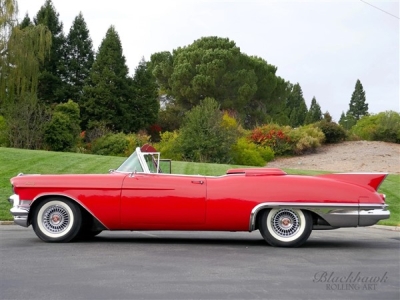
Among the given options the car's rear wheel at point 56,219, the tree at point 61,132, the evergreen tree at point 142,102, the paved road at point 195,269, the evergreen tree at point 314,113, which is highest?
the evergreen tree at point 314,113

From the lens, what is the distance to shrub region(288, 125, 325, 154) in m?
40.8

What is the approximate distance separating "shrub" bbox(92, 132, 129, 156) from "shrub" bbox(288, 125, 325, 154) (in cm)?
1144

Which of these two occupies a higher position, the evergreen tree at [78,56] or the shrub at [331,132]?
the evergreen tree at [78,56]

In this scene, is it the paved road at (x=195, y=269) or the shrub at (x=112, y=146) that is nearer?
the paved road at (x=195, y=269)

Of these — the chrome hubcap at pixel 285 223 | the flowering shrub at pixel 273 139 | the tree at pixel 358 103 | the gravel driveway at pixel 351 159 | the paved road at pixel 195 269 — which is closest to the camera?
the paved road at pixel 195 269

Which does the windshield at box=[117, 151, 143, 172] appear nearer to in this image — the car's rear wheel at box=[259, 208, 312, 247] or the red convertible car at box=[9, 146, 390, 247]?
the red convertible car at box=[9, 146, 390, 247]

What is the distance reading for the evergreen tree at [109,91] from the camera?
1960 inches

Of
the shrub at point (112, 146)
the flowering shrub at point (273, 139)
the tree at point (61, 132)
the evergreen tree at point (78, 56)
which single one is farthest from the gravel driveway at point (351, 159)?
the evergreen tree at point (78, 56)

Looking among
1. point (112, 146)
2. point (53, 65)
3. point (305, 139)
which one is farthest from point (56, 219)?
point (53, 65)

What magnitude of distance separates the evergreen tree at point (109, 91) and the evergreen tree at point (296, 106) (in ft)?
104

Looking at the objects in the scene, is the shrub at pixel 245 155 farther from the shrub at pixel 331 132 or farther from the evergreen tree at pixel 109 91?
the evergreen tree at pixel 109 91

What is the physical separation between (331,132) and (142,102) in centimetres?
1705

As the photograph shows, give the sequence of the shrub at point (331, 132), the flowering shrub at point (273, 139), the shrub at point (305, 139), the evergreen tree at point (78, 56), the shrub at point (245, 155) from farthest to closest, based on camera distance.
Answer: the evergreen tree at point (78, 56)
the shrub at point (331, 132)
the shrub at point (305, 139)
the flowering shrub at point (273, 139)
the shrub at point (245, 155)

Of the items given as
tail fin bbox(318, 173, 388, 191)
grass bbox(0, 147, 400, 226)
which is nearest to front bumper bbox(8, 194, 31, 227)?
tail fin bbox(318, 173, 388, 191)
